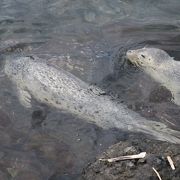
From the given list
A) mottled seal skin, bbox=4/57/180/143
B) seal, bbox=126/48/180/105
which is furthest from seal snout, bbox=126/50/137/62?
mottled seal skin, bbox=4/57/180/143

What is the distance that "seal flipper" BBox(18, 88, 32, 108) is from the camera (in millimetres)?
6953

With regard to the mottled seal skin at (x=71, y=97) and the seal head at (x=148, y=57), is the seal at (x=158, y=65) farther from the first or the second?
the mottled seal skin at (x=71, y=97)

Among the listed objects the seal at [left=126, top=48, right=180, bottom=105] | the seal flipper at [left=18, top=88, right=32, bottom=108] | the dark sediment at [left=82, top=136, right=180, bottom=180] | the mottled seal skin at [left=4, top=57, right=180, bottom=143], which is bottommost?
the seal at [left=126, top=48, right=180, bottom=105]

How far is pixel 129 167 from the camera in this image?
431 centimetres

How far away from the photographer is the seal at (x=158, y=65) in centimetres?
767

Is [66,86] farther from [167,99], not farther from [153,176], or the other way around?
[153,176]

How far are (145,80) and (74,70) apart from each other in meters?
1.29

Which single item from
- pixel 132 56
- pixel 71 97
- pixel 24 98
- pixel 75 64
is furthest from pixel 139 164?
pixel 132 56

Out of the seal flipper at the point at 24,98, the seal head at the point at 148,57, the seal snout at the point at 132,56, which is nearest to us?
the seal flipper at the point at 24,98

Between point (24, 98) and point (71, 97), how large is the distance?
2.56 feet

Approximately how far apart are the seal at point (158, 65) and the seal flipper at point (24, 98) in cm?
216

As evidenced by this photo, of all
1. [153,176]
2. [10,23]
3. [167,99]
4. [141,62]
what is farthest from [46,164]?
[10,23]

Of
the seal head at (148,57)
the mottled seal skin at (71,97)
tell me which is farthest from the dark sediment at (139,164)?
the seal head at (148,57)

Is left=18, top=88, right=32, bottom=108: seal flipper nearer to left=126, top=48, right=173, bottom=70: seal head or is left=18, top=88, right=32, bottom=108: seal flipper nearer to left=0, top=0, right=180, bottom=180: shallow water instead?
left=0, top=0, right=180, bottom=180: shallow water
